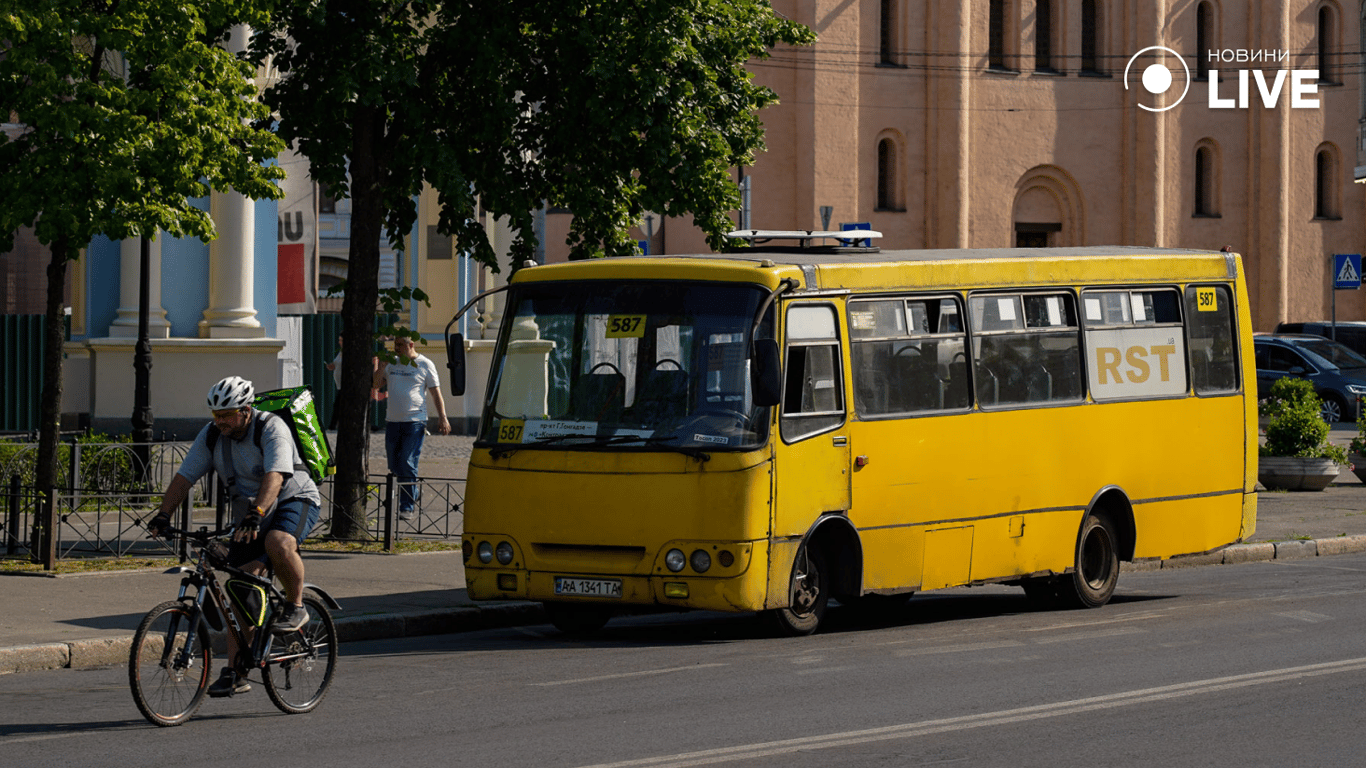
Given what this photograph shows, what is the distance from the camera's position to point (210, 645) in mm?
9023

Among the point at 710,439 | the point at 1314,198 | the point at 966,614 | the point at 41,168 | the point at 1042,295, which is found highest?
the point at 1314,198

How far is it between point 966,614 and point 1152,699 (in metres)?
4.73

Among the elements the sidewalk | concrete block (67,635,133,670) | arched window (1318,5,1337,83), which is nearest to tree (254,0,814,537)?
the sidewalk

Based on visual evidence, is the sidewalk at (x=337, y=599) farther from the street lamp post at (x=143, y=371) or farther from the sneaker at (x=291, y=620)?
the street lamp post at (x=143, y=371)

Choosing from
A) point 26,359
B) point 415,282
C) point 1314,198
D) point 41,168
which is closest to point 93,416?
point 26,359

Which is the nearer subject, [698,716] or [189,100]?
[698,716]

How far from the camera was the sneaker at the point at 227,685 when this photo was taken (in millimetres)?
9125

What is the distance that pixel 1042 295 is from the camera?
1427cm

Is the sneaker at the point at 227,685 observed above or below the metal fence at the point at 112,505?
below

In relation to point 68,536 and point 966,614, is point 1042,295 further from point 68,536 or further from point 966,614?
point 68,536

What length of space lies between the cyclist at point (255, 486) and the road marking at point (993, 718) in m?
2.20

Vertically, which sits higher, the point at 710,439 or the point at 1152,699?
the point at 710,439

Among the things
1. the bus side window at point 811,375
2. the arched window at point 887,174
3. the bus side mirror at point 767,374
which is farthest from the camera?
the arched window at point 887,174

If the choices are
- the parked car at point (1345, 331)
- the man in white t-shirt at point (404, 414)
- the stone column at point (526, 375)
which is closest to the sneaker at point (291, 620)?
the stone column at point (526, 375)
